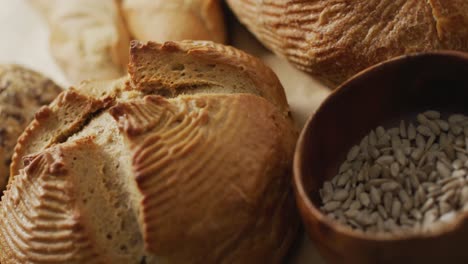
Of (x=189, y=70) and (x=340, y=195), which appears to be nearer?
(x=340, y=195)

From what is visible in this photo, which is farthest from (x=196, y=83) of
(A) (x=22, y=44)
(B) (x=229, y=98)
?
(A) (x=22, y=44)

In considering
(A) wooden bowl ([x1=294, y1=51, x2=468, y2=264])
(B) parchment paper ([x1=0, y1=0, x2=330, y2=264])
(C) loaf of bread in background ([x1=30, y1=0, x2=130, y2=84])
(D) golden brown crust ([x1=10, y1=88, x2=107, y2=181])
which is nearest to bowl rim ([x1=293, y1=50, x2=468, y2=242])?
(A) wooden bowl ([x1=294, y1=51, x2=468, y2=264])

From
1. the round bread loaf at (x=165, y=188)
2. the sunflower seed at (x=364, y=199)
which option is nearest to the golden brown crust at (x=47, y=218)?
the round bread loaf at (x=165, y=188)

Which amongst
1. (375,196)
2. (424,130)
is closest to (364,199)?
(375,196)

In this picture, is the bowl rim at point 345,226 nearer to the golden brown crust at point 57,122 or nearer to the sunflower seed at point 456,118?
the sunflower seed at point 456,118

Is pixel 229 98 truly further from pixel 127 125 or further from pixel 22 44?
pixel 22 44

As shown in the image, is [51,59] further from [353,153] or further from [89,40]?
[353,153]
